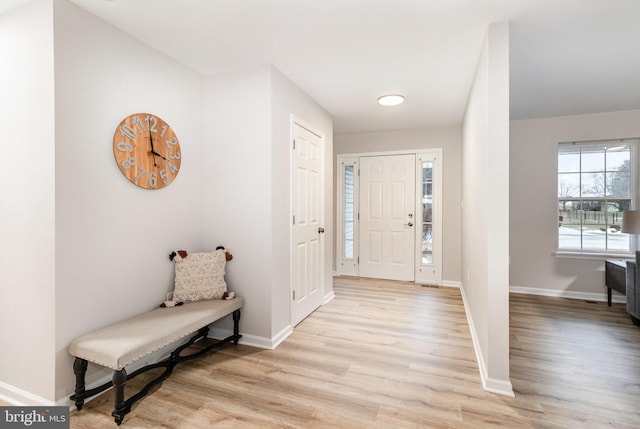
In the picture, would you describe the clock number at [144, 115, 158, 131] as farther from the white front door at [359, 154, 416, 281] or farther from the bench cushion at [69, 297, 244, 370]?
the white front door at [359, 154, 416, 281]

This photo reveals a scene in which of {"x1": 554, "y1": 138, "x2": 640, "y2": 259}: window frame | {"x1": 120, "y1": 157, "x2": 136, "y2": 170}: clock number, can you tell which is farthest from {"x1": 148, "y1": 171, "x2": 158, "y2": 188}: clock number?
{"x1": 554, "y1": 138, "x2": 640, "y2": 259}: window frame

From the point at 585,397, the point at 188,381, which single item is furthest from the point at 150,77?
the point at 585,397

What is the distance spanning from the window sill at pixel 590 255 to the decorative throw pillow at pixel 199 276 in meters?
4.32

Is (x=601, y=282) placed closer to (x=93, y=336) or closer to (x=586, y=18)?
(x=586, y=18)

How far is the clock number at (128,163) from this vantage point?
217 centimetres

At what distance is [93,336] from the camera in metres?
1.87

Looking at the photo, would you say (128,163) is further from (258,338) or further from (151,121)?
(258,338)

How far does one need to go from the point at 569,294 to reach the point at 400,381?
11.1ft

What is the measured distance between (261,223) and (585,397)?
2534mm

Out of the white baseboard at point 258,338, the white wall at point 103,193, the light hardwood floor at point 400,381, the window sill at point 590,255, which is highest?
the white wall at point 103,193

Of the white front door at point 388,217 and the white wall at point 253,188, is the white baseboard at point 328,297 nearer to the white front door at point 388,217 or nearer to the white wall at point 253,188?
the white wall at point 253,188

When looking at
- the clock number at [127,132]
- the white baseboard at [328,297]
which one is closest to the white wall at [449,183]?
the white baseboard at [328,297]

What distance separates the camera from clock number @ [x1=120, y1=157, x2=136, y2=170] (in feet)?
7.13

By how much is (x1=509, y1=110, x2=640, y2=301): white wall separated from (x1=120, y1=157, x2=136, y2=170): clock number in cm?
455
